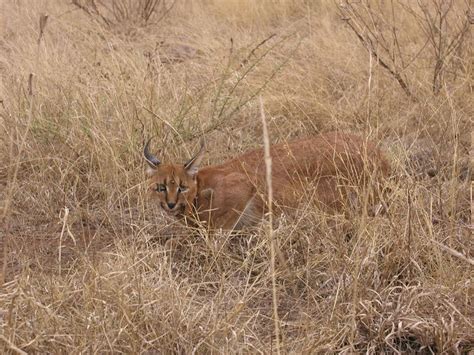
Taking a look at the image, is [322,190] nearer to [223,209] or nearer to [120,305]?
[223,209]

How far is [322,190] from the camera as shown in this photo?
15.6 feet

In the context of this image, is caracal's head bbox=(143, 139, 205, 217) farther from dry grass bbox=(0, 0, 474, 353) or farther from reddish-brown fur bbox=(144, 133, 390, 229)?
dry grass bbox=(0, 0, 474, 353)

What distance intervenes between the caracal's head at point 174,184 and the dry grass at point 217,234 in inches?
5.2

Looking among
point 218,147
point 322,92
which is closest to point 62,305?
point 218,147

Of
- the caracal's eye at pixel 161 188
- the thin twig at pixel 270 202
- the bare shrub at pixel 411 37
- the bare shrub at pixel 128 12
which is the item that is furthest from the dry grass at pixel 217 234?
the bare shrub at pixel 128 12

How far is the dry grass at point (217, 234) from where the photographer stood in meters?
3.31

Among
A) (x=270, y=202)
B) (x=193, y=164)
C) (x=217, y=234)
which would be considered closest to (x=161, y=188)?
(x=193, y=164)

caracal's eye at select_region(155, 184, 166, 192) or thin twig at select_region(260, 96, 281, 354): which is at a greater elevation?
thin twig at select_region(260, 96, 281, 354)

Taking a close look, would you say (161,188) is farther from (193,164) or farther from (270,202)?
(270,202)

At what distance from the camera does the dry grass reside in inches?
130

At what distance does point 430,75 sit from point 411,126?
0.75 meters

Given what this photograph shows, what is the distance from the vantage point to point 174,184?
4.47 meters

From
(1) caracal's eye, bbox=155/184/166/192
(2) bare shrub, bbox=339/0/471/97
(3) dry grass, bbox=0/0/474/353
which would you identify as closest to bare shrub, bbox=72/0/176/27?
(3) dry grass, bbox=0/0/474/353

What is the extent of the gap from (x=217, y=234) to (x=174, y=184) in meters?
0.38
